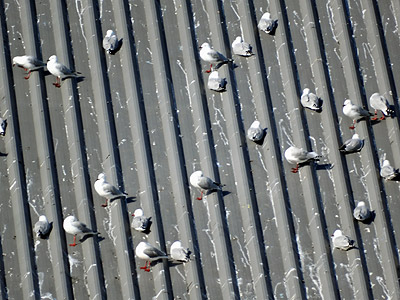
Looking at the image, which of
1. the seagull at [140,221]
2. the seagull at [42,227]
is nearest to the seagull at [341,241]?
the seagull at [140,221]

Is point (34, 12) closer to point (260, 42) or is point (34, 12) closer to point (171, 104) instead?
point (171, 104)

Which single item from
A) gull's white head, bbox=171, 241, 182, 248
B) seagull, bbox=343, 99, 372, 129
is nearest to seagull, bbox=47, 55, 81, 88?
gull's white head, bbox=171, 241, 182, 248

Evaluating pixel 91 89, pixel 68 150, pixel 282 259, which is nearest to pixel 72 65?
pixel 91 89

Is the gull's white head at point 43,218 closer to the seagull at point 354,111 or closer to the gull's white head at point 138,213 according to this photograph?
the gull's white head at point 138,213

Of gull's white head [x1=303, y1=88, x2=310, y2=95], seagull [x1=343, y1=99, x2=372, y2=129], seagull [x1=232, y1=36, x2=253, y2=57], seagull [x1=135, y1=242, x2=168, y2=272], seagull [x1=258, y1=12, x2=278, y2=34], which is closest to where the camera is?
seagull [x1=135, y1=242, x2=168, y2=272]

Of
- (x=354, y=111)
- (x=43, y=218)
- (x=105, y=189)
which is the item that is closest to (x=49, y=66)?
(x=105, y=189)

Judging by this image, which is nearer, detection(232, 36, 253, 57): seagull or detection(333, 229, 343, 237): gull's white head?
detection(333, 229, 343, 237): gull's white head

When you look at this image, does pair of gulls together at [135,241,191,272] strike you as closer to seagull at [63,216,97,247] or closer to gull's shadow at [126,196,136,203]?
gull's shadow at [126,196,136,203]
